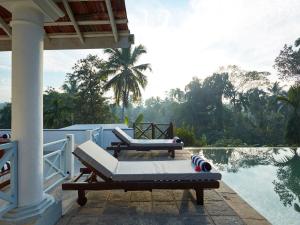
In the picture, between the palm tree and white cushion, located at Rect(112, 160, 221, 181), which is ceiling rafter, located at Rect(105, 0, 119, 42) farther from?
the palm tree

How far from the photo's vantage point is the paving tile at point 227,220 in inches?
123

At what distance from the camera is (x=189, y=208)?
3.62m

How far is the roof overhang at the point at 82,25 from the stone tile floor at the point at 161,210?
2476 millimetres

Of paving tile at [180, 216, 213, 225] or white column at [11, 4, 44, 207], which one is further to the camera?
paving tile at [180, 216, 213, 225]

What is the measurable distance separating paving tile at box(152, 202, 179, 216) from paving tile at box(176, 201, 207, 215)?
2.6 inches

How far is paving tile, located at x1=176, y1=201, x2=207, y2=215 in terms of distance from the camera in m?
3.46

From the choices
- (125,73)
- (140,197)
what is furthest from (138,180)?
(125,73)

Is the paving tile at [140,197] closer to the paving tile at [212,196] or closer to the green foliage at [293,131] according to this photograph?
the paving tile at [212,196]

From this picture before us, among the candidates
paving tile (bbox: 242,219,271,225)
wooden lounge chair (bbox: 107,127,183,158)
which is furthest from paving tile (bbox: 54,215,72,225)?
wooden lounge chair (bbox: 107,127,183,158)

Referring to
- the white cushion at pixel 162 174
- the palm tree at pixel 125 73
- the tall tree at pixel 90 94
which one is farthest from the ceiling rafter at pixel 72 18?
the palm tree at pixel 125 73

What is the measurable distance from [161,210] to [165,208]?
0.29 feet

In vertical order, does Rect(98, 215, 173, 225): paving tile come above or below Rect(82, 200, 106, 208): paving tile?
below

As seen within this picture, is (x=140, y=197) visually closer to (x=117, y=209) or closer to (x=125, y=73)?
(x=117, y=209)

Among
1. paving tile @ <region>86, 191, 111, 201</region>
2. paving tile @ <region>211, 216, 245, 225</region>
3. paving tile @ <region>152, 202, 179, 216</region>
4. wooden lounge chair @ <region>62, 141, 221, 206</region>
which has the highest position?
wooden lounge chair @ <region>62, 141, 221, 206</region>
